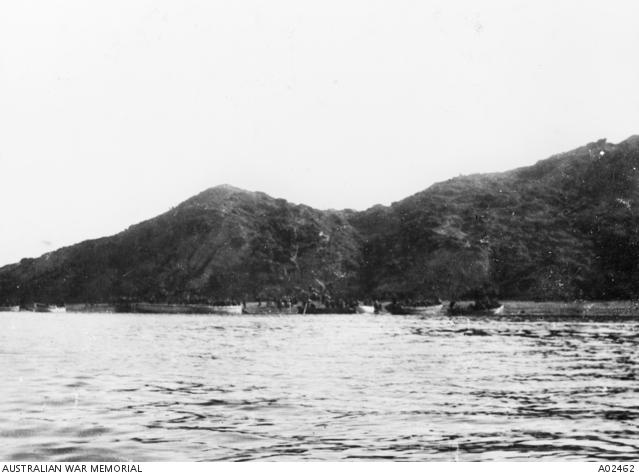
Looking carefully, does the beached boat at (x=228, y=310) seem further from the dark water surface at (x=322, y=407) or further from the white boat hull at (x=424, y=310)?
the dark water surface at (x=322, y=407)

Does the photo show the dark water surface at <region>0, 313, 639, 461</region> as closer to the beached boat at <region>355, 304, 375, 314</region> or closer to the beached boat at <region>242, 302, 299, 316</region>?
the beached boat at <region>355, 304, 375, 314</region>

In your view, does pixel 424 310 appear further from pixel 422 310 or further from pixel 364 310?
pixel 364 310

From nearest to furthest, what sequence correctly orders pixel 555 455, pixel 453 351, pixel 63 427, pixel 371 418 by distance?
1. pixel 555 455
2. pixel 63 427
3. pixel 371 418
4. pixel 453 351

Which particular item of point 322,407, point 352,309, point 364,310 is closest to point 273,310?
point 352,309

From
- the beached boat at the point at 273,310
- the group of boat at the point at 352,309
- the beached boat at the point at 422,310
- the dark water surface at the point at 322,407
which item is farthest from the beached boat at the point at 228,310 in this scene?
the dark water surface at the point at 322,407

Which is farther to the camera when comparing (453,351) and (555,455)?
(453,351)
